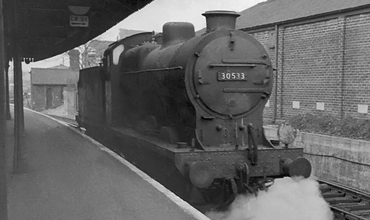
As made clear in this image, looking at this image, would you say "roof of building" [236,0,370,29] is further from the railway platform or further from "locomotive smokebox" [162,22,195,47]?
the railway platform

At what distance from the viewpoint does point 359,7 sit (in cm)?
1119

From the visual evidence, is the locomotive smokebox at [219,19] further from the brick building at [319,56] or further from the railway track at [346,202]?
the brick building at [319,56]

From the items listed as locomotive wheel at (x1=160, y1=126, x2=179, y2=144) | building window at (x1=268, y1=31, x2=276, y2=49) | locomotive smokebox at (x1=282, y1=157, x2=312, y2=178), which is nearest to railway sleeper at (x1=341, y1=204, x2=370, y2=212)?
locomotive smokebox at (x1=282, y1=157, x2=312, y2=178)

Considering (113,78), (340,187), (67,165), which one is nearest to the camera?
(67,165)

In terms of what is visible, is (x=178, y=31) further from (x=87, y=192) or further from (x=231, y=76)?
(x=87, y=192)

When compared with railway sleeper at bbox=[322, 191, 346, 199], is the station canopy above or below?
above

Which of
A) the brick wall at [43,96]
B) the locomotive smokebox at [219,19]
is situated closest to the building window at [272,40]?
the locomotive smokebox at [219,19]

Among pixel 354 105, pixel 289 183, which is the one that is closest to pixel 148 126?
pixel 289 183

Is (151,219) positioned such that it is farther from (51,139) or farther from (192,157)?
(51,139)

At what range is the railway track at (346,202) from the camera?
6.44m

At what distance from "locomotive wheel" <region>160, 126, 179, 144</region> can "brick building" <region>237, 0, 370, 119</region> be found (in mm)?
6802

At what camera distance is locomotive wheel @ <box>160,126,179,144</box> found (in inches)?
259

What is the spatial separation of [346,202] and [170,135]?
3.62m

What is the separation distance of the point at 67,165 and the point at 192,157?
3.17 meters
